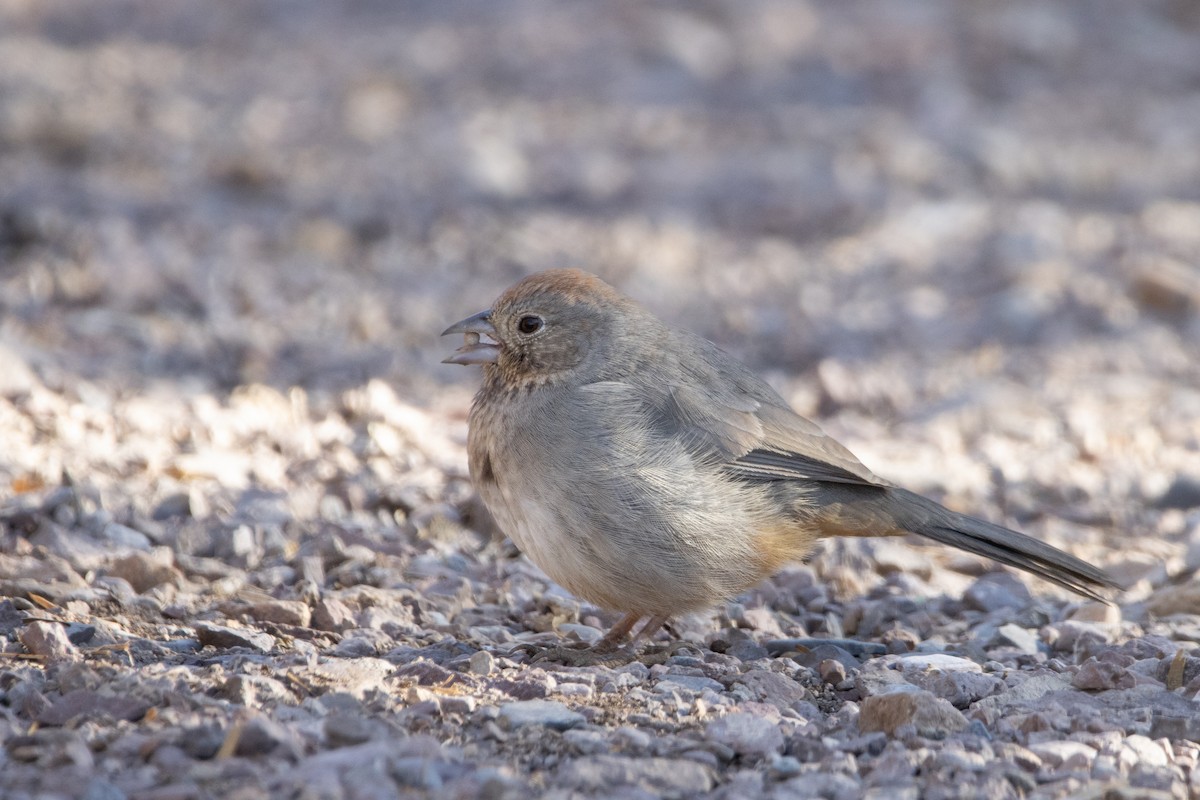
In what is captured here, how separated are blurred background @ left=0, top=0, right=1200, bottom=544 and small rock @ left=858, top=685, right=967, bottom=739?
2728 millimetres

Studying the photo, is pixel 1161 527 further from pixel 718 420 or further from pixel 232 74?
pixel 232 74

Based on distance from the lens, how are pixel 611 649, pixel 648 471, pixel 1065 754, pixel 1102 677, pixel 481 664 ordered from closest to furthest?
pixel 1065 754 < pixel 481 664 < pixel 1102 677 < pixel 648 471 < pixel 611 649

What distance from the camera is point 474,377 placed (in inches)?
289

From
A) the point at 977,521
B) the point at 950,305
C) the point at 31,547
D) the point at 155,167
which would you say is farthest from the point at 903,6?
the point at 31,547

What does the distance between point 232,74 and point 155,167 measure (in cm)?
272

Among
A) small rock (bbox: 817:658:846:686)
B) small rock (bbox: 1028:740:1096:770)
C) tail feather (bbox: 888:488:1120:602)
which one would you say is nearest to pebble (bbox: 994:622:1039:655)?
tail feather (bbox: 888:488:1120:602)

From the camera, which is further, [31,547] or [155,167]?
[155,167]

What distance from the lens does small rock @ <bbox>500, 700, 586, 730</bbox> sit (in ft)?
11.3

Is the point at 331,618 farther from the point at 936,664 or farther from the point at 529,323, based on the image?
the point at 936,664

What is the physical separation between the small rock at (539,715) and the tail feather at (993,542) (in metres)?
1.62

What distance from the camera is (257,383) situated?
260 inches

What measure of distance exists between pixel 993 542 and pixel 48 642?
2.87 m

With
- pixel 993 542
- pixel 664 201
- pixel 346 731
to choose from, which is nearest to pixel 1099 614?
pixel 993 542

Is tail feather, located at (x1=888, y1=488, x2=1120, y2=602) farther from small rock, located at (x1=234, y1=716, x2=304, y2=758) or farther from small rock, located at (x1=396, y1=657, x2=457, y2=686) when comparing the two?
small rock, located at (x1=234, y1=716, x2=304, y2=758)
